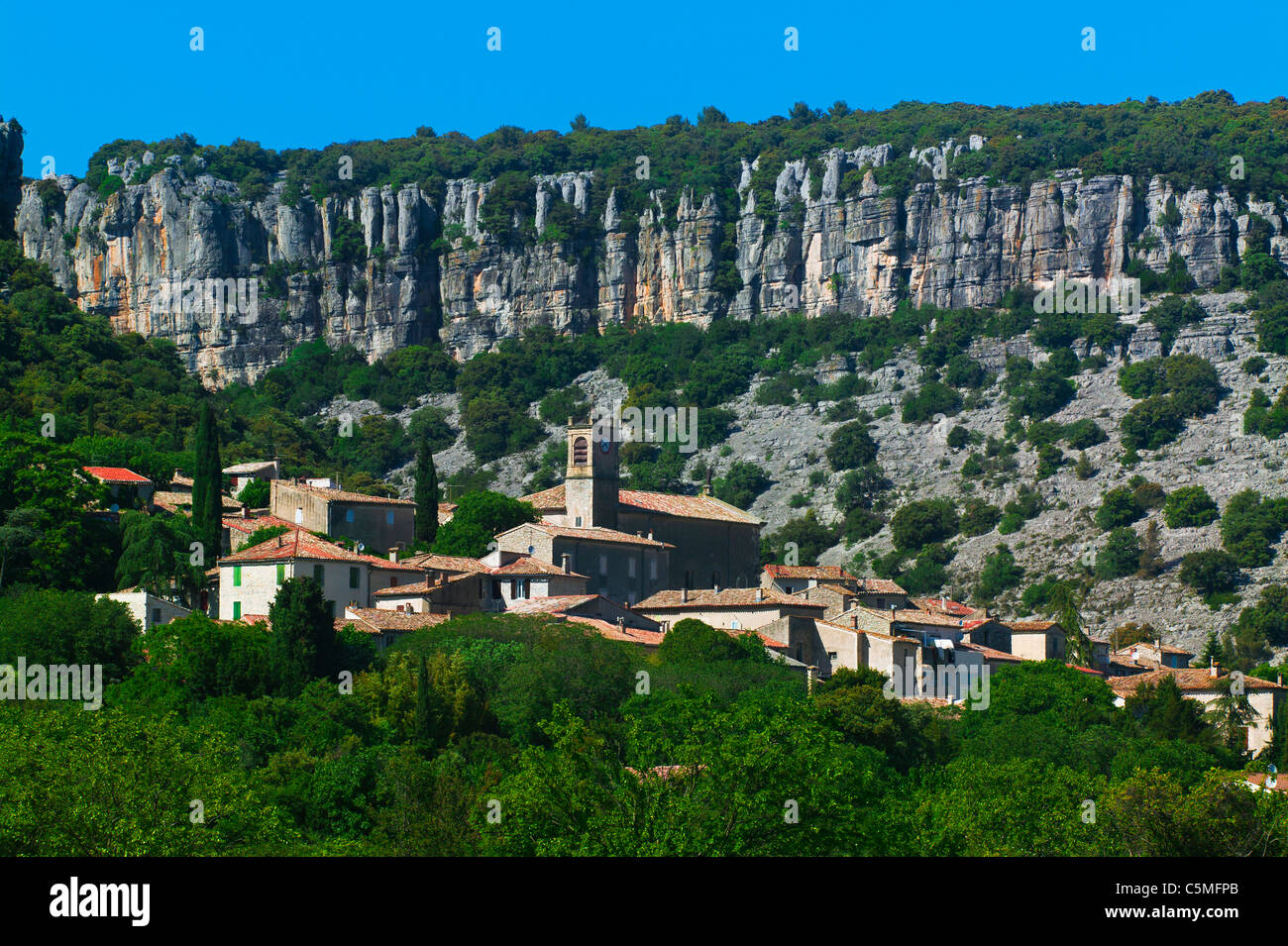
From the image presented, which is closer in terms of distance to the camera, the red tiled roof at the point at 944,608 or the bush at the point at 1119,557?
the red tiled roof at the point at 944,608

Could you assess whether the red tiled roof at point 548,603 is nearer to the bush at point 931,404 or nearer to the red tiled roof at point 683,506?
the red tiled roof at point 683,506

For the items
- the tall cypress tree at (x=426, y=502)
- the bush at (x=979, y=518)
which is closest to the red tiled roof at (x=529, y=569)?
the tall cypress tree at (x=426, y=502)

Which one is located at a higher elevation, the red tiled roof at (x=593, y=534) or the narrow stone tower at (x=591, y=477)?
the narrow stone tower at (x=591, y=477)

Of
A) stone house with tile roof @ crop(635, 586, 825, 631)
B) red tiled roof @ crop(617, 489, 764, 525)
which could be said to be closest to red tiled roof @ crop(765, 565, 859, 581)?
red tiled roof @ crop(617, 489, 764, 525)

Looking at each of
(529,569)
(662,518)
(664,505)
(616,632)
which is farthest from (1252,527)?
(616,632)
